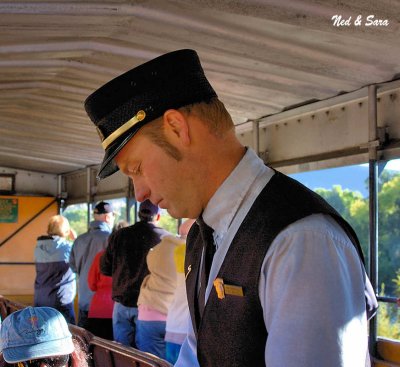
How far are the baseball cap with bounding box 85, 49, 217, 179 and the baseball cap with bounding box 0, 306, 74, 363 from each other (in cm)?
113

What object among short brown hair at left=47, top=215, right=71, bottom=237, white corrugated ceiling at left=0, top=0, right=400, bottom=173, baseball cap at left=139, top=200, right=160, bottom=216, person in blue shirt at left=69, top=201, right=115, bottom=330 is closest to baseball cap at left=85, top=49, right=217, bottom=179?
white corrugated ceiling at left=0, top=0, right=400, bottom=173

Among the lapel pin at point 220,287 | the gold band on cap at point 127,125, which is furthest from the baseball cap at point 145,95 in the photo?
the lapel pin at point 220,287

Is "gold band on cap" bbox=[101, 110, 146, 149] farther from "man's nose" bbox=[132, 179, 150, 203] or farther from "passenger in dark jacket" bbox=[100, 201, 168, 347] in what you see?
"passenger in dark jacket" bbox=[100, 201, 168, 347]

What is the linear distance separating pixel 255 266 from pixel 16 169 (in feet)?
32.4

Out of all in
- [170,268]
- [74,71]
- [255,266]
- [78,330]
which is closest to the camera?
[255,266]

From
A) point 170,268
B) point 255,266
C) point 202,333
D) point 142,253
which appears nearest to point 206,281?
point 202,333

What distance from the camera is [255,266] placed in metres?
1.17

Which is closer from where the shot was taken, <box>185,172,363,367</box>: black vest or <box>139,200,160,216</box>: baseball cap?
<box>185,172,363,367</box>: black vest

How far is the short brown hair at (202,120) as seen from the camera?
1335 millimetres

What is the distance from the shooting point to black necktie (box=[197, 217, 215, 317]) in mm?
1395

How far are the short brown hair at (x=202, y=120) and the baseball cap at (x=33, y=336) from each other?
1296 millimetres

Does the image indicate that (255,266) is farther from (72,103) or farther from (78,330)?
(72,103)

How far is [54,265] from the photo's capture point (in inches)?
284
